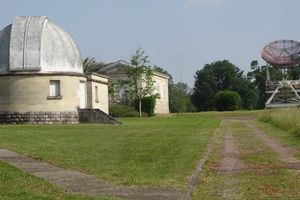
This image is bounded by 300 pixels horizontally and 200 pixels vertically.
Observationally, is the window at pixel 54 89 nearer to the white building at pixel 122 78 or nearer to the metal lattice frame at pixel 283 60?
the white building at pixel 122 78

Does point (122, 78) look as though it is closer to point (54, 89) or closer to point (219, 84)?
point (54, 89)

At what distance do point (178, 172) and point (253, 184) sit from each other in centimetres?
233

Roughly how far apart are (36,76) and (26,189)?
35656 mm

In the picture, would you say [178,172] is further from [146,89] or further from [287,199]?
[146,89]

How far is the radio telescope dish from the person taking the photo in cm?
9469

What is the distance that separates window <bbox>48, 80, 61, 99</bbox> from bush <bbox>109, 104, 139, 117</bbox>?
2574 centimetres

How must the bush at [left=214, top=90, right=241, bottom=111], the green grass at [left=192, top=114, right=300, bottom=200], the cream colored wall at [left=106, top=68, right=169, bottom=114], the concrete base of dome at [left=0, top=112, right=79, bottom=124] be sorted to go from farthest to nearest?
the bush at [left=214, top=90, right=241, bottom=111], the cream colored wall at [left=106, top=68, right=169, bottom=114], the concrete base of dome at [left=0, top=112, right=79, bottom=124], the green grass at [left=192, top=114, right=300, bottom=200]

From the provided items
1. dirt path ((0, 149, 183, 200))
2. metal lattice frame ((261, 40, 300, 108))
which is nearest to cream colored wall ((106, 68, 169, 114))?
metal lattice frame ((261, 40, 300, 108))

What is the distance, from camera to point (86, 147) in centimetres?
2334

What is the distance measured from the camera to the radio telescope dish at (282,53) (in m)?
94.7

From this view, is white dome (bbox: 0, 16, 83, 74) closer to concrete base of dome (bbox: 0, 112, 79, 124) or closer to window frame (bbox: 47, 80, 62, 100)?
window frame (bbox: 47, 80, 62, 100)

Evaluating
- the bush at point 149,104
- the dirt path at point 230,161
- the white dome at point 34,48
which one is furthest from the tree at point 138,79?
the dirt path at point 230,161

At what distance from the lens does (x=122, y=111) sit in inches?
2955

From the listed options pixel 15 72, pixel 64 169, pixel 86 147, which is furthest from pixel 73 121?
pixel 64 169
